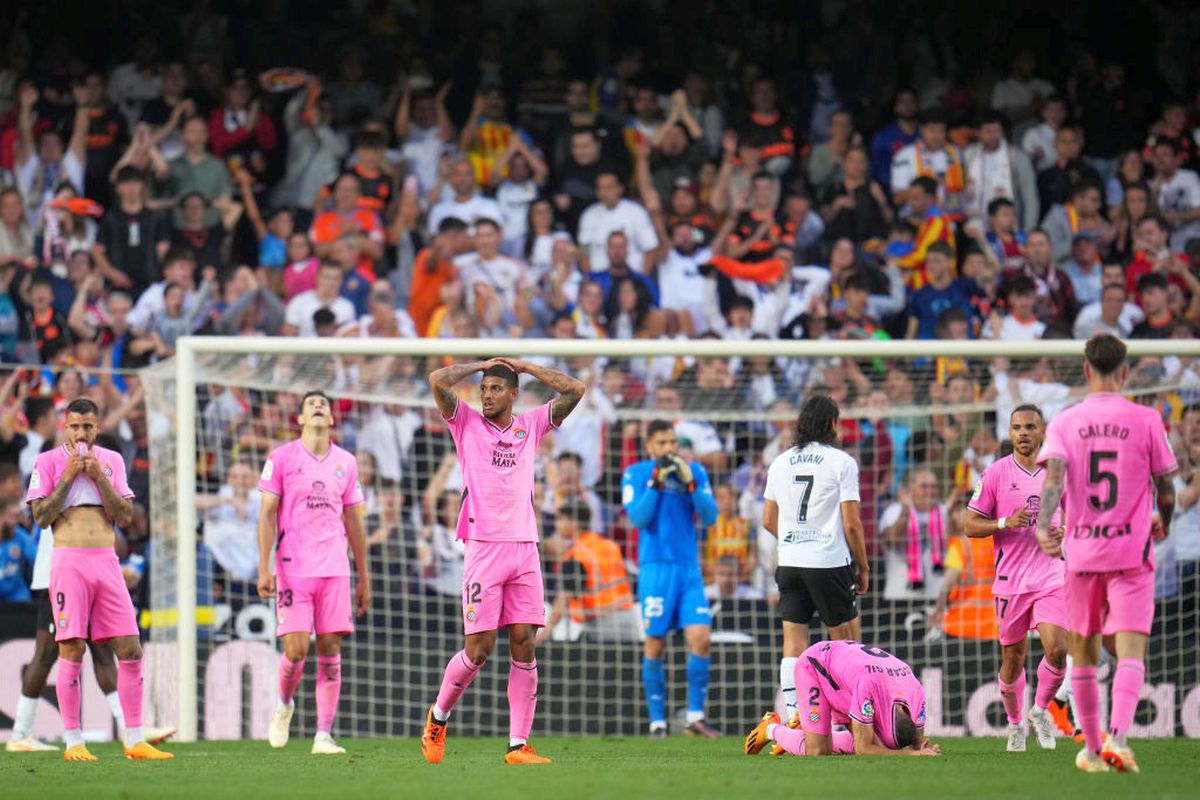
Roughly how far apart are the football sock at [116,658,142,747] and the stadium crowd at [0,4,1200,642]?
3304mm

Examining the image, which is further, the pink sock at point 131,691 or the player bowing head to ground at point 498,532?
the pink sock at point 131,691

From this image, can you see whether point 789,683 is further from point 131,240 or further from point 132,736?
point 131,240

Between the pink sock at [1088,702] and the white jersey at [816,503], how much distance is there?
2.41 m

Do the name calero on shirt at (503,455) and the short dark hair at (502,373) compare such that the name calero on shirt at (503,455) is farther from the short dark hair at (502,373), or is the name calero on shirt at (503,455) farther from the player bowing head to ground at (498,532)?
the short dark hair at (502,373)

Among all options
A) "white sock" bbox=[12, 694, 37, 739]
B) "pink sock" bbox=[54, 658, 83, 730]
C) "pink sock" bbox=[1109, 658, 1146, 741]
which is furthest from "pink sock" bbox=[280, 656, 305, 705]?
"pink sock" bbox=[1109, 658, 1146, 741]

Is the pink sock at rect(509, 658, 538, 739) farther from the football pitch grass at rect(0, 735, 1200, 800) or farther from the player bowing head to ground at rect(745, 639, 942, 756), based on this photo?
the player bowing head to ground at rect(745, 639, 942, 756)

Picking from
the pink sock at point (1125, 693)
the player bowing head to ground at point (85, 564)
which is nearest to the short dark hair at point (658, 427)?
the player bowing head to ground at point (85, 564)

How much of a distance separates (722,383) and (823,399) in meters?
4.92

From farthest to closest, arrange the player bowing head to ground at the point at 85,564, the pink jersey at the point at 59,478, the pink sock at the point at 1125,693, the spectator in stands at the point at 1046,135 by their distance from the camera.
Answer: the spectator in stands at the point at 1046,135, the pink jersey at the point at 59,478, the player bowing head to ground at the point at 85,564, the pink sock at the point at 1125,693

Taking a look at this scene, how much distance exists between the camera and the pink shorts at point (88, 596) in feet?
33.9

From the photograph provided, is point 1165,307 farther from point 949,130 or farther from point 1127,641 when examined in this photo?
point 1127,641

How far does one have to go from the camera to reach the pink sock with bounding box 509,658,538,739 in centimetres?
923

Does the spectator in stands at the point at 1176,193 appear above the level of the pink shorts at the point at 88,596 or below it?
above

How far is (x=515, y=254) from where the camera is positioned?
17391 mm
